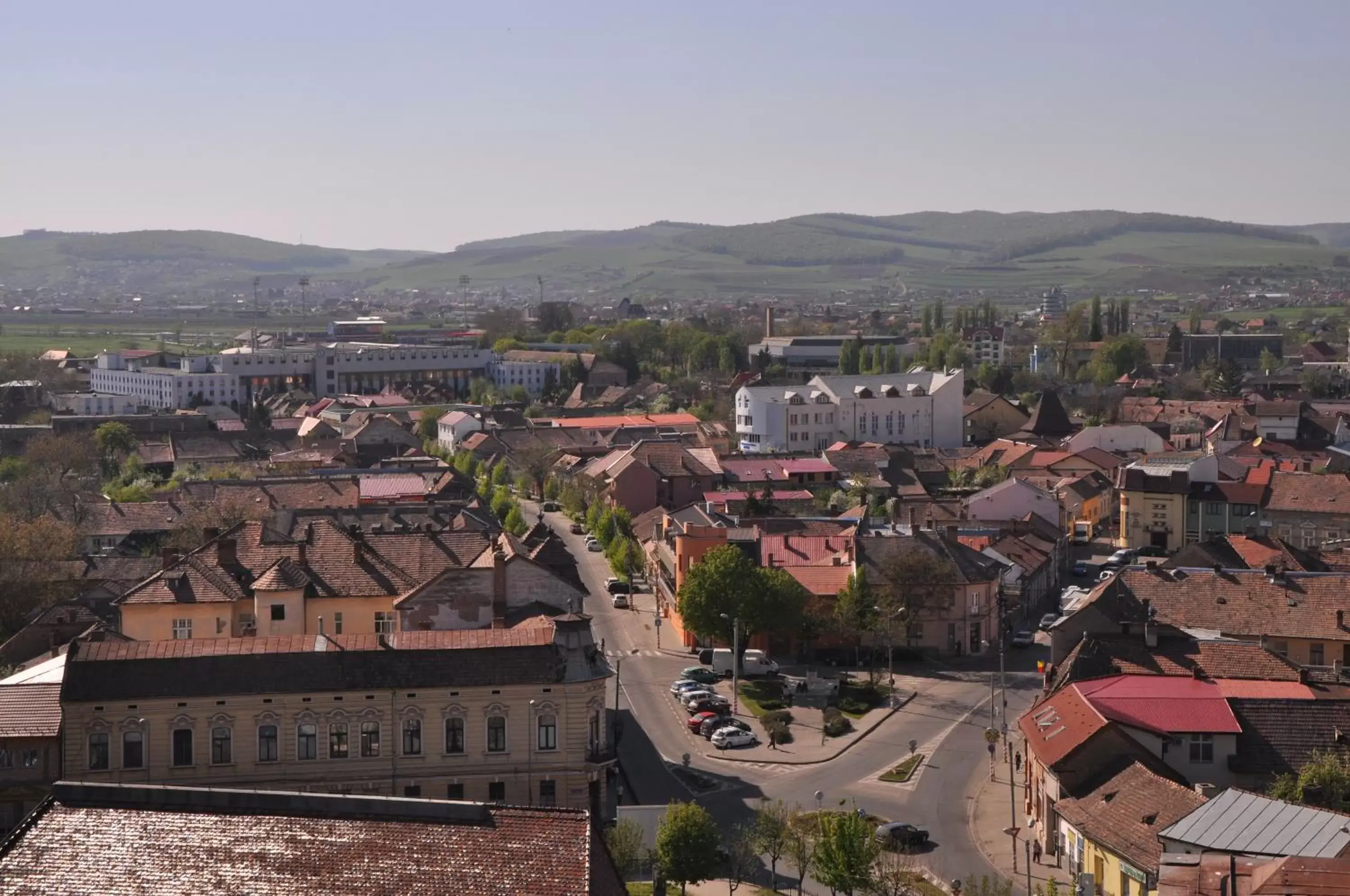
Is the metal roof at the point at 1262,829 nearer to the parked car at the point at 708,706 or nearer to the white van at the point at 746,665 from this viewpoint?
the parked car at the point at 708,706

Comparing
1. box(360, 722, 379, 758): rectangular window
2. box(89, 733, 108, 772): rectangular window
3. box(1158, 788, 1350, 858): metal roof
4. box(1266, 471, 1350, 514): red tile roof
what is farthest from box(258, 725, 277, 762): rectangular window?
box(1266, 471, 1350, 514): red tile roof

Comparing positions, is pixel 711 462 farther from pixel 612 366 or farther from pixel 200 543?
pixel 612 366

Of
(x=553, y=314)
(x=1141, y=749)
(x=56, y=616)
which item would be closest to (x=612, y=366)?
(x=553, y=314)

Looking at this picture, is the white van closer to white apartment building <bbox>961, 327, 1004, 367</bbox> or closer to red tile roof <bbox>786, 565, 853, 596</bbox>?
red tile roof <bbox>786, 565, 853, 596</bbox>

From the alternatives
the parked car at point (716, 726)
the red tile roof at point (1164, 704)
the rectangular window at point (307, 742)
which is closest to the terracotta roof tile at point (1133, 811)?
the red tile roof at point (1164, 704)

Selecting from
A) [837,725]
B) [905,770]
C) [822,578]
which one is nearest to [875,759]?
[905,770]

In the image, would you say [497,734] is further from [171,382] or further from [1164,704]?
[171,382]
